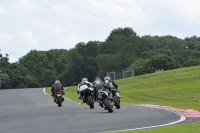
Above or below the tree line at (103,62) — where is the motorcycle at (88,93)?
below

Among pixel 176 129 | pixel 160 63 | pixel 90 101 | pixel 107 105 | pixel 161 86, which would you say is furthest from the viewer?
pixel 160 63

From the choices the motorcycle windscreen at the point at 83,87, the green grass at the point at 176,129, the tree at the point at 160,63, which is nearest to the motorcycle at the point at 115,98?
the motorcycle windscreen at the point at 83,87

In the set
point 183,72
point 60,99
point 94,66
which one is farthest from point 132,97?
point 94,66

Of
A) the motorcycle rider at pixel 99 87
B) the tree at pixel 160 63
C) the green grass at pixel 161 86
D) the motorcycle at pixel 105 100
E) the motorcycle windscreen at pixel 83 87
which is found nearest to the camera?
the motorcycle at pixel 105 100

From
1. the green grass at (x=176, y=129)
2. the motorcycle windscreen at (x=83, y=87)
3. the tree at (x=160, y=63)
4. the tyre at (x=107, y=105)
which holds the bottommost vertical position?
the green grass at (x=176, y=129)

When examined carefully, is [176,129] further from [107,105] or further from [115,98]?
[115,98]

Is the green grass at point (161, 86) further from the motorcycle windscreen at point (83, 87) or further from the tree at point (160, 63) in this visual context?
the tree at point (160, 63)

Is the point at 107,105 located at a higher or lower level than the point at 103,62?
lower

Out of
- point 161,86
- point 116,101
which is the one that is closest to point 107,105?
point 116,101

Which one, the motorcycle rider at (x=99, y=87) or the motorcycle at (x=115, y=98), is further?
the motorcycle at (x=115, y=98)

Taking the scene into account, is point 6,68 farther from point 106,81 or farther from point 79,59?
point 106,81

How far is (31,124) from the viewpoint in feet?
55.2

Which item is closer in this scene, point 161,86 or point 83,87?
point 83,87

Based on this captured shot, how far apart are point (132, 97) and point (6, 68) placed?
87248mm
